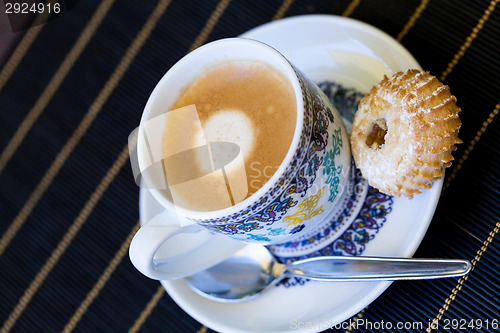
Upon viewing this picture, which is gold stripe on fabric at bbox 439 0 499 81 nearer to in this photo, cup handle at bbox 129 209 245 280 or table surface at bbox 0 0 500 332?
table surface at bbox 0 0 500 332

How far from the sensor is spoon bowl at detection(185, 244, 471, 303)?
31.1 inches

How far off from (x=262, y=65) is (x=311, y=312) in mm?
394

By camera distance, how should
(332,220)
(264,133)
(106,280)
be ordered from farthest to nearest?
(106,280), (332,220), (264,133)

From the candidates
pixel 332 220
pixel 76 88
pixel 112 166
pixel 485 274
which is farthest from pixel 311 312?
pixel 76 88

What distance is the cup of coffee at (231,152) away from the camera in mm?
703

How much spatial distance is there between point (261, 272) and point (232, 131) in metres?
0.25

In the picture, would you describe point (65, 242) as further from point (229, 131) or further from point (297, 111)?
point (297, 111)

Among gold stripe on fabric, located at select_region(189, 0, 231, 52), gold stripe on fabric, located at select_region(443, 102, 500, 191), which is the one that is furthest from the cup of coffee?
gold stripe on fabric, located at select_region(189, 0, 231, 52)

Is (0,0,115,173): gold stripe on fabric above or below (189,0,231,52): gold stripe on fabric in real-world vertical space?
below

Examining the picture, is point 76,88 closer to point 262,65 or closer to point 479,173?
point 262,65

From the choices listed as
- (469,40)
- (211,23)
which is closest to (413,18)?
(469,40)

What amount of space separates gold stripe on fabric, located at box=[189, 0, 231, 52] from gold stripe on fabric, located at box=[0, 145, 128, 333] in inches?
10.2

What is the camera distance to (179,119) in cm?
82

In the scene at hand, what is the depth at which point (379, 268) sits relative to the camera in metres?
0.77
